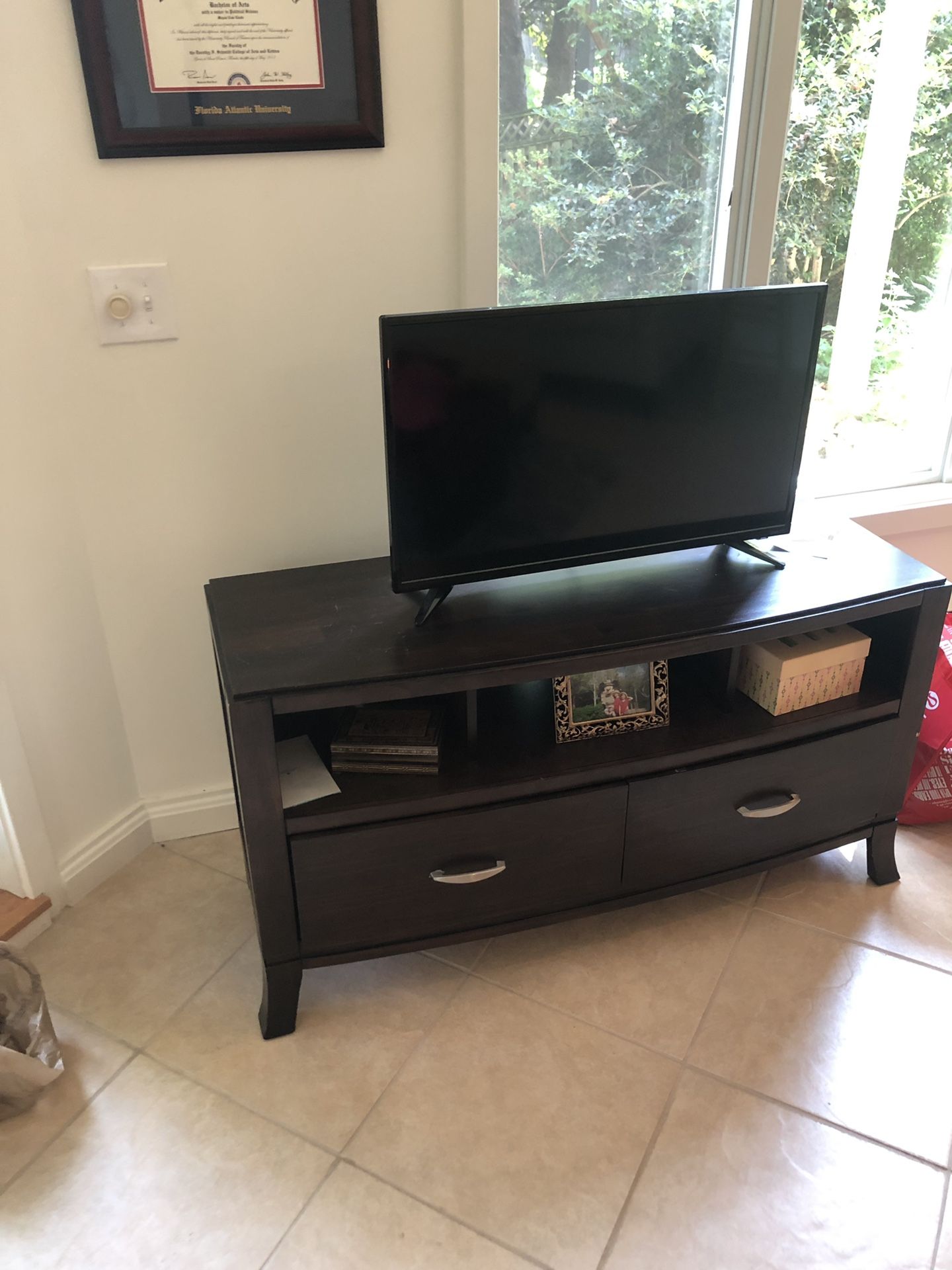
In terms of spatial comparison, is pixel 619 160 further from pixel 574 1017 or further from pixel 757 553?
pixel 574 1017

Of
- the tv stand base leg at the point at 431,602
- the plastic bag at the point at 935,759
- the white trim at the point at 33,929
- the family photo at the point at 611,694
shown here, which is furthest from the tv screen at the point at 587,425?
the white trim at the point at 33,929

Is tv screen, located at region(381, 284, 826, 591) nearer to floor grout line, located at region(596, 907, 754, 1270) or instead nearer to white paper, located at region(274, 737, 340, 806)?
white paper, located at region(274, 737, 340, 806)

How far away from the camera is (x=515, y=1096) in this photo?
145cm

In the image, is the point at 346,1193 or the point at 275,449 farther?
the point at 275,449

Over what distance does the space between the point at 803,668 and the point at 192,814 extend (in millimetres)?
1229

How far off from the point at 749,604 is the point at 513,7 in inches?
41.9

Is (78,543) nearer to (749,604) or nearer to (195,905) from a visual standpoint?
(195,905)

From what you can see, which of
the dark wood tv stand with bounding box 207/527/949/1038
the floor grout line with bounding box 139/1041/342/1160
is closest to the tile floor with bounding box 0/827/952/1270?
the floor grout line with bounding box 139/1041/342/1160

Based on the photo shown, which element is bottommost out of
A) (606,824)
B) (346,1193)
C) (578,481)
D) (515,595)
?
(346,1193)

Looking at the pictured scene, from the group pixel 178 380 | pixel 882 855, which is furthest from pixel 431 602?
pixel 882 855

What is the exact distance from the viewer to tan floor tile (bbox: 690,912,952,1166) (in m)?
1.43

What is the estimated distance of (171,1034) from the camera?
1.56m

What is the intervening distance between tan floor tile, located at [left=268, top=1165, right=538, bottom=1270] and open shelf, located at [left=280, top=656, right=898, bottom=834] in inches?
19.9

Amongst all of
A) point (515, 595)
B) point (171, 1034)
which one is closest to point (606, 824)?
point (515, 595)
